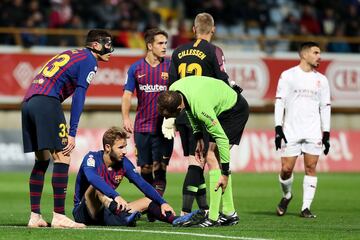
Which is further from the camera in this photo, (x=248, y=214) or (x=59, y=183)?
(x=248, y=214)

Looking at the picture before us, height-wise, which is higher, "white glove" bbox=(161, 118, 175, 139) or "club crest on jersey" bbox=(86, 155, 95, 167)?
"white glove" bbox=(161, 118, 175, 139)

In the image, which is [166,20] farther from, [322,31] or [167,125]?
[167,125]

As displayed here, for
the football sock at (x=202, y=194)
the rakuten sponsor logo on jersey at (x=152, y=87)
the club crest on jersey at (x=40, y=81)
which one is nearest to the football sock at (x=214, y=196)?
the football sock at (x=202, y=194)

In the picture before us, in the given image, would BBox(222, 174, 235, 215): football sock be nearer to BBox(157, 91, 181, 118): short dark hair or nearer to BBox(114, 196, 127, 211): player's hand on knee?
BBox(114, 196, 127, 211): player's hand on knee

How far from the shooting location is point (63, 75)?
11.3m

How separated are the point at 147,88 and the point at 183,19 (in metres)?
15.8

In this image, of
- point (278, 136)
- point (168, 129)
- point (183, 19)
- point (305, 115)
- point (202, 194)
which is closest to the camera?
point (202, 194)

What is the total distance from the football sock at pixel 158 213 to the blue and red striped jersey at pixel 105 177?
165 mm

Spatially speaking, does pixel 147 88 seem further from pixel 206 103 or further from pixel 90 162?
pixel 206 103

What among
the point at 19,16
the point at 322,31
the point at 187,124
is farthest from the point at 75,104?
the point at 322,31

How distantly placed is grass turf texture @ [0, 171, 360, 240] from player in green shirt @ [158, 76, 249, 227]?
0.36 metres

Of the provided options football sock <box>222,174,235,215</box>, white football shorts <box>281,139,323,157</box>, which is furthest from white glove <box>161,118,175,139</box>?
white football shorts <box>281,139,323,157</box>

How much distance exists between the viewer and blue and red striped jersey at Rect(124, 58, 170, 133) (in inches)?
542

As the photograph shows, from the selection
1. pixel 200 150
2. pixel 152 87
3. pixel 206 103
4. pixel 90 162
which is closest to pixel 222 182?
pixel 200 150
